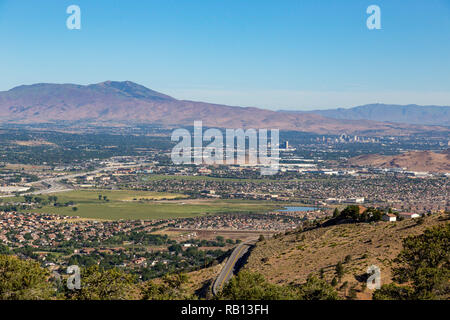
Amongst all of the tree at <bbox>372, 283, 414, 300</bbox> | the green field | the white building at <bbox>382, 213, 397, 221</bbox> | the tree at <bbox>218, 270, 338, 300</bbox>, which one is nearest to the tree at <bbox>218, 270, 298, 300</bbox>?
the tree at <bbox>218, 270, 338, 300</bbox>

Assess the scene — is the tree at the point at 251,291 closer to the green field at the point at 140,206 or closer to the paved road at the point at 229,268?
A: the paved road at the point at 229,268

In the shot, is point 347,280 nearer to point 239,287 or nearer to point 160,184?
point 239,287

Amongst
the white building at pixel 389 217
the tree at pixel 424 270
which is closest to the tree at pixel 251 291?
the tree at pixel 424 270

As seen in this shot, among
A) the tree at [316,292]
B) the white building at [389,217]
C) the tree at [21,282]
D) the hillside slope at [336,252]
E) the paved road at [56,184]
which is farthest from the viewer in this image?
the paved road at [56,184]

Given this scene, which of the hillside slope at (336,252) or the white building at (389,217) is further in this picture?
the white building at (389,217)

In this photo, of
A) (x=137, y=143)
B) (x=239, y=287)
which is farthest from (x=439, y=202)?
(x=137, y=143)

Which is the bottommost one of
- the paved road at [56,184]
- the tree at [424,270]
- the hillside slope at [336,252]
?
the paved road at [56,184]
